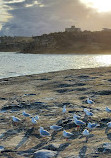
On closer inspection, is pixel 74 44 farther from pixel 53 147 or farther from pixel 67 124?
pixel 53 147

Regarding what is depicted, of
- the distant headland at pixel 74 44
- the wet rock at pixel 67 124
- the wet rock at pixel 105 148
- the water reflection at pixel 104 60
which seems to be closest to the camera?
the wet rock at pixel 105 148

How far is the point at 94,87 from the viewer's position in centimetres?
1920

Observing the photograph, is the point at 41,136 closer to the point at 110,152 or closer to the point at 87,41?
the point at 110,152

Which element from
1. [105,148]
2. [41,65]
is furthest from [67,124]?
[41,65]

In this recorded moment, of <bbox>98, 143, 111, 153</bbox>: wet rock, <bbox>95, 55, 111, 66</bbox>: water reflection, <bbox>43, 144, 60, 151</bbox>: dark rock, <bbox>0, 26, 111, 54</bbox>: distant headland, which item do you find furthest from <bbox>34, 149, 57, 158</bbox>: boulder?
<bbox>0, 26, 111, 54</bbox>: distant headland

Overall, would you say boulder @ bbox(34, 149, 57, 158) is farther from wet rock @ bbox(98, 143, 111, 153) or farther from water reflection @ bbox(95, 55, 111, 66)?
water reflection @ bbox(95, 55, 111, 66)

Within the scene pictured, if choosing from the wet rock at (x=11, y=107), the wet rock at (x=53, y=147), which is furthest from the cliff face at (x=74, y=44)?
the wet rock at (x=53, y=147)

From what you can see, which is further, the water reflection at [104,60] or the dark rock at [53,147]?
the water reflection at [104,60]

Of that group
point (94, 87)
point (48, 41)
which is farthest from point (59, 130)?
point (48, 41)

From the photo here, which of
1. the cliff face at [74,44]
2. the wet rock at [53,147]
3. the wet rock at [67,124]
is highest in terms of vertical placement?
the cliff face at [74,44]

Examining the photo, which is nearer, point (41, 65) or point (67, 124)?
point (67, 124)

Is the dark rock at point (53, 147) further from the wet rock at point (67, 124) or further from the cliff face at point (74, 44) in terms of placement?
the cliff face at point (74, 44)

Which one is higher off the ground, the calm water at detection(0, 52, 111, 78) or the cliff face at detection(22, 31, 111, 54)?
the cliff face at detection(22, 31, 111, 54)

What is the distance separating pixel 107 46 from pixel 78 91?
324ft
